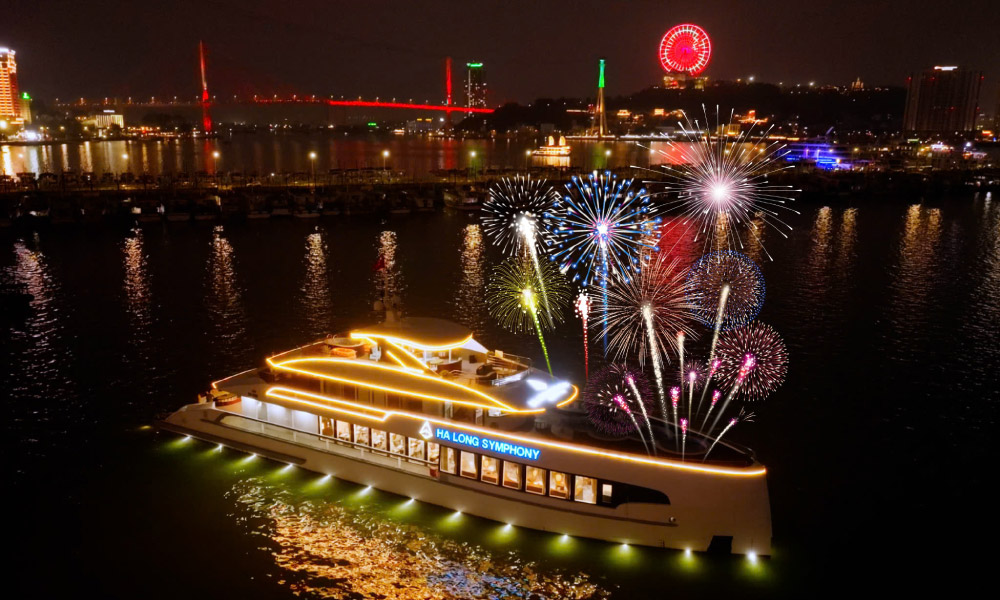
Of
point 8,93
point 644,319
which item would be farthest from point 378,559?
point 8,93

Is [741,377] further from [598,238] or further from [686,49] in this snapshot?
[686,49]

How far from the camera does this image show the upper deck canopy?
48.7 feet

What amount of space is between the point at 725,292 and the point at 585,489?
62.3 feet

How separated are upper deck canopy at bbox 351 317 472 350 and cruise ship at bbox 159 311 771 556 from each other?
0.04 meters

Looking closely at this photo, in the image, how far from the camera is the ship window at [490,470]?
13.6 metres

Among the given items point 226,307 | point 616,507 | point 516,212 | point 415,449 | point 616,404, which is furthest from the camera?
point 516,212

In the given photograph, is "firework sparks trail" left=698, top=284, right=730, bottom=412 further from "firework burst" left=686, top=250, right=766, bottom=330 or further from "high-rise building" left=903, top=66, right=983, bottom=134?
"high-rise building" left=903, top=66, right=983, bottom=134

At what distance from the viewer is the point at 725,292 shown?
97.6ft

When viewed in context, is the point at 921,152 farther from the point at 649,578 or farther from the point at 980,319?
the point at 649,578

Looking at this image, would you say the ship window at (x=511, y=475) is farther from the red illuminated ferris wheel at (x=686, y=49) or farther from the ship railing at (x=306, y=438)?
the red illuminated ferris wheel at (x=686, y=49)

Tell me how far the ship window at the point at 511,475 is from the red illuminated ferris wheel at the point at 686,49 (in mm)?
61985

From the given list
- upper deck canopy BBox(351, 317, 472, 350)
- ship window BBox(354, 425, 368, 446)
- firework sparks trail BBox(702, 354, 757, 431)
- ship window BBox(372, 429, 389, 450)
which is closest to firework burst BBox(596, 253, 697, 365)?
firework sparks trail BBox(702, 354, 757, 431)

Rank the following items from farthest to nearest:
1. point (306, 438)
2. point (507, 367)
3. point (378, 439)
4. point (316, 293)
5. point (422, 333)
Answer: point (316, 293), point (306, 438), point (507, 367), point (422, 333), point (378, 439)

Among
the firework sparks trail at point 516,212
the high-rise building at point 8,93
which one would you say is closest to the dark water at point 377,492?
the firework sparks trail at point 516,212
